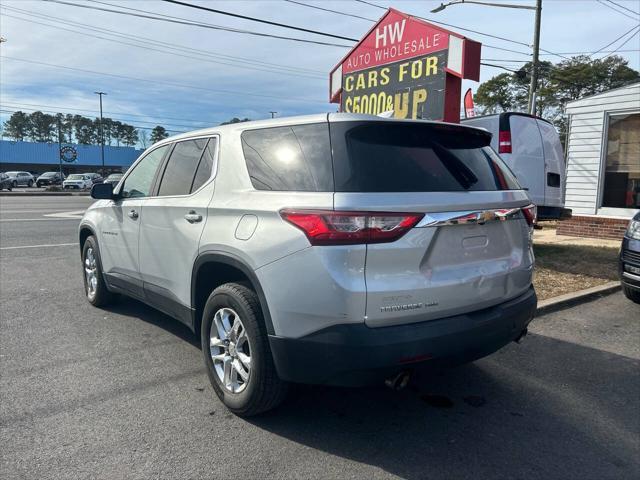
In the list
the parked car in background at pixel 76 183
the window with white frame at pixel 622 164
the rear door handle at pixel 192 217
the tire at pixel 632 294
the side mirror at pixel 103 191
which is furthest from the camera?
the parked car in background at pixel 76 183

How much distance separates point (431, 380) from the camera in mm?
3871

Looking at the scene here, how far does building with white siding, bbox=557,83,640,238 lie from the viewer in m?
11.3

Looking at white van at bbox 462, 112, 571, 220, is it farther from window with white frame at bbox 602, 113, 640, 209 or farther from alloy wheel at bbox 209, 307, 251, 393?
alloy wheel at bbox 209, 307, 251, 393

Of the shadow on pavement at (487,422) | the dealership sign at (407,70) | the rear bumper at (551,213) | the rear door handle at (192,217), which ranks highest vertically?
the dealership sign at (407,70)

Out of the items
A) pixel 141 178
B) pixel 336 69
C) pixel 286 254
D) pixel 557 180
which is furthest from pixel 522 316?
pixel 336 69

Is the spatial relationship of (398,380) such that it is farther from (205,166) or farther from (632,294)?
(632,294)

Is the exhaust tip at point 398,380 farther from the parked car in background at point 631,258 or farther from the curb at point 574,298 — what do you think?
the parked car in background at point 631,258

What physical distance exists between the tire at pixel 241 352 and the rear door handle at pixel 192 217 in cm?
57

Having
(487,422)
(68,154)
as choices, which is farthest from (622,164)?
(68,154)

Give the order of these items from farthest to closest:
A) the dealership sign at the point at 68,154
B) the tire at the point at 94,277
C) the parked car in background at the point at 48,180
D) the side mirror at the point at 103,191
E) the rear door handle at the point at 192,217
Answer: the dealership sign at the point at 68,154 < the parked car in background at the point at 48,180 < the tire at the point at 94,277 < the side mirror at the point at 103,191 < the rear door handle at the point at 192,217

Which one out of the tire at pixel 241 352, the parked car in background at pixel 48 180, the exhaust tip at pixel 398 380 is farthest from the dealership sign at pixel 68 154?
the exhaust tip at pixel 398 380

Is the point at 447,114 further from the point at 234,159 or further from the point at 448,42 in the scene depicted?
the point at 234,159

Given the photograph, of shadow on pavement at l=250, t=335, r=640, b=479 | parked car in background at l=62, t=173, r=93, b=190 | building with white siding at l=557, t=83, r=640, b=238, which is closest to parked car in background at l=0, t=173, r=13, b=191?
parked car in background at l=62, t=173, r=93, b=190

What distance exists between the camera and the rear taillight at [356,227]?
8.43ft
